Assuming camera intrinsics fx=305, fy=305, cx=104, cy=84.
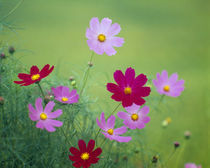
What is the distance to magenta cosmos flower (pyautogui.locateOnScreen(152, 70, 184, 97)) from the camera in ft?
2.72

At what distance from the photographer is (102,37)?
2.16 ft

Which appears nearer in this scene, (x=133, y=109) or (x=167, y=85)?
(x=133, y=109)

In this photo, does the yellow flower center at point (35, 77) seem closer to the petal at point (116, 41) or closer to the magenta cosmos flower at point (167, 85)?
the petal at point (116, 41)

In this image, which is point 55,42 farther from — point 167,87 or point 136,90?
point 136,90

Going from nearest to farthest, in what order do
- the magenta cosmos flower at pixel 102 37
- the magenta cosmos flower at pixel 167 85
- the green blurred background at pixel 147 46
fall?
the magenta cosmos flower at pixel 102 37 < the magenta cosmos flower at pixel 167 85 < the green blurred background at pixel 147 46

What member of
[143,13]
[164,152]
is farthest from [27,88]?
[143,13]

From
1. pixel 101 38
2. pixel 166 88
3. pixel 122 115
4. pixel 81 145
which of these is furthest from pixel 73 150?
pixel 166 88

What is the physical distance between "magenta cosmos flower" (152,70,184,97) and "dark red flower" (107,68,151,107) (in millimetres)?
226

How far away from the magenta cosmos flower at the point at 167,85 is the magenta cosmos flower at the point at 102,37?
8.4 inches

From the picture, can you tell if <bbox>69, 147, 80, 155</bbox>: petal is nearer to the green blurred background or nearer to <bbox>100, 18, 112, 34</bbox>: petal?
<bbox>100, 18, 112, 34</bbox>: petal

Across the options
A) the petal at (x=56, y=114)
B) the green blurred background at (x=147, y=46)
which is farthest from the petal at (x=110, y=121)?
the green blurred background at (x=147, y=46)

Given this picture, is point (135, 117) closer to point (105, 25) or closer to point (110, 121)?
point (110, 121)

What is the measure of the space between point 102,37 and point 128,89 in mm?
139

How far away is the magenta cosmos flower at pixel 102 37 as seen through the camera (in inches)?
25.0
